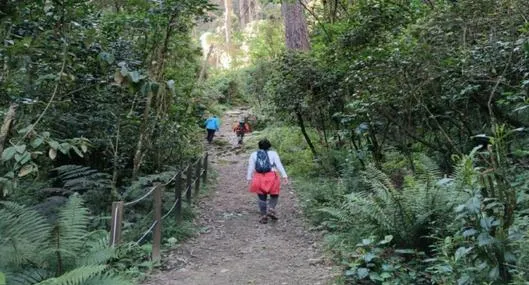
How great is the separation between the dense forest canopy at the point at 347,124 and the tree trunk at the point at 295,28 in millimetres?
2220

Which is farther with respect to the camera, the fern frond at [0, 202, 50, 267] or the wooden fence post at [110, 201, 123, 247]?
the wooden fence post at [110, 201, 123, 247]

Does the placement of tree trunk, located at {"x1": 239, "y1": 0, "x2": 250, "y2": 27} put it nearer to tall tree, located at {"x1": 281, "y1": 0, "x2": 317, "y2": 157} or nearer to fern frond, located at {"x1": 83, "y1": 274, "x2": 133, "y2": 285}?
tall tree, located at {"x1": 281, "y1": 0, "x2": 317, "y2": 157}

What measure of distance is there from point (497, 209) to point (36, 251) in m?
3.95

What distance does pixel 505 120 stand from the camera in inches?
301

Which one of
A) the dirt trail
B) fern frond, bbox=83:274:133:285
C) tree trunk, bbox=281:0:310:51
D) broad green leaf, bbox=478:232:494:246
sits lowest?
the dirt trail

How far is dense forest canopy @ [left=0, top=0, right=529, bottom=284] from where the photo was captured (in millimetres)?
4074

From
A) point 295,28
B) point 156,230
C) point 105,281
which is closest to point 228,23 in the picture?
Result: point 295,28

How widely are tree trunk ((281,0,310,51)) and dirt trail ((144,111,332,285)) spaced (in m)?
6.22

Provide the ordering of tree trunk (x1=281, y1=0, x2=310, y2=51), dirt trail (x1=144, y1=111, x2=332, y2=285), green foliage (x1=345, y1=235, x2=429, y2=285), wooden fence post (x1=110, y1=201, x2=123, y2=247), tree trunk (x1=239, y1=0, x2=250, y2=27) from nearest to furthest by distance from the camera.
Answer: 1. green foliage (x1=345, y1=235, x2=429, y2=285)
2. wooden fence post (x1=110, y1=201, x2=123, y2=247)
3. dirt trail (x1=144, y1=111, x2=332, y2=285)
4. tree trunk (x1=281, y1=0, x2=310, y2=51)
5. tree trunk (x1=239, y1=0, x2=250, y2=27)

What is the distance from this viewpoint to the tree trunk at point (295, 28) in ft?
53.1

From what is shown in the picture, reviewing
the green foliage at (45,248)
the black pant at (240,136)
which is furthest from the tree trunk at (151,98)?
the black pant at (240,136)

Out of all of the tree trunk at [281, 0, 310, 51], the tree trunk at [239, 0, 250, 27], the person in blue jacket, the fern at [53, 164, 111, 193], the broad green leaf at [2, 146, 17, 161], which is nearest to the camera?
the broad green leaf at [2, 146, 17, 161]

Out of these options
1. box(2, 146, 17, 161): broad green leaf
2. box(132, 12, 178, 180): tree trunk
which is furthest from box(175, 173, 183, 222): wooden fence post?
box(2, 146, 17, 161): broad green leaf

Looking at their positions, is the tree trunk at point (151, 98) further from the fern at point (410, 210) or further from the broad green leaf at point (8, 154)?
the broad green leaf at point (8, 154)
